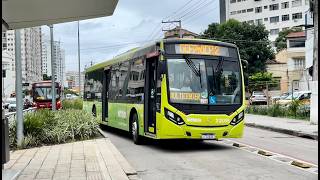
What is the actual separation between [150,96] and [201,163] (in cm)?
362

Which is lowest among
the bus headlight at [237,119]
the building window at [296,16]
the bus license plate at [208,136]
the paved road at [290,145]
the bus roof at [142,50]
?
the paved road at [290,145]

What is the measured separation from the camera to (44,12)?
363 inches

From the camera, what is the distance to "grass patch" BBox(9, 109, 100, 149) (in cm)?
1422

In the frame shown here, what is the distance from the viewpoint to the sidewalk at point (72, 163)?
8.91 m

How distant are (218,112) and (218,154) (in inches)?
46.7

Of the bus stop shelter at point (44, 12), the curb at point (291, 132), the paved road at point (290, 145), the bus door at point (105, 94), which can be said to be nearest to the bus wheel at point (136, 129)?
the paved road at point (290, 145)

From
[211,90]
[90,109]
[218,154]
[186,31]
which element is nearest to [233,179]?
[218,154]

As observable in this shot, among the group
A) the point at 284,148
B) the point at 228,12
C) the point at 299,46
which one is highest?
the point at 228,12

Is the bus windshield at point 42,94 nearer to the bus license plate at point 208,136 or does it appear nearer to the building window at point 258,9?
the bus license plate at point 208,136

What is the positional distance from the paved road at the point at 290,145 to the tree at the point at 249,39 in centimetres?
5464

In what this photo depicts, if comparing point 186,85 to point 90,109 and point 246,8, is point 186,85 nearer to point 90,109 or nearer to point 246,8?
point 90,109

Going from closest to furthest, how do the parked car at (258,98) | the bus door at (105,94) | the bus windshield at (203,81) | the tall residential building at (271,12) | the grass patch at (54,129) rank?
the bus windshield at (203,81) → the grass patch at (54,129) → the bus door at (105,94) → the parked car at (258,98) → the tall residential building at (271,12)

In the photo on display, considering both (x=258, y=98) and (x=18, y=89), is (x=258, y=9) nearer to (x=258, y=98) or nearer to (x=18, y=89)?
(x=258, y=98)

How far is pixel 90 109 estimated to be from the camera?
25219 millimetres
